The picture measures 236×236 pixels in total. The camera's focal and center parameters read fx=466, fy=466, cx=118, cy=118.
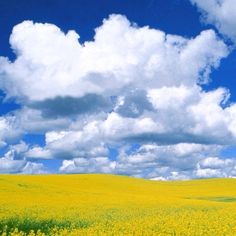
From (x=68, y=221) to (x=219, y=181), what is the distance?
6573cm

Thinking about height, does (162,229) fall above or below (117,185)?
below

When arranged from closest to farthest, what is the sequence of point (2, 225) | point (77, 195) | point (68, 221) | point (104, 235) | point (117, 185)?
point (104, 235) → point (2, 225) → point (68, 221) → point (77, 195) → point (117, 185)

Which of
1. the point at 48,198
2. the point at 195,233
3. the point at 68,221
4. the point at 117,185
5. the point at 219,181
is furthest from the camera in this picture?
the point at 219,181

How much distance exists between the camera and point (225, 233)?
53.3 ft

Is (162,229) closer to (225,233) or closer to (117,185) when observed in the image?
(225,233)

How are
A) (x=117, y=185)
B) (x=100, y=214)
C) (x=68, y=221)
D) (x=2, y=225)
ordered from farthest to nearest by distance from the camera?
(x=117, y=185), (x=100, y=214), (x=68, y=221), (x=2, y=225)

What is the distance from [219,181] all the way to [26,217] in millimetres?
66121

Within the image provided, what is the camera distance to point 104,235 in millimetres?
13750

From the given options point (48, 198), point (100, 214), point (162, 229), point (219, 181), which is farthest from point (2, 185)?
point (219, 181)

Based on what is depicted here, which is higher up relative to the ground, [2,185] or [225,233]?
[2,185]

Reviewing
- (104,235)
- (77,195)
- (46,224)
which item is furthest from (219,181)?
(104,235)

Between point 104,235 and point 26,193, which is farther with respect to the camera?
point 26,193

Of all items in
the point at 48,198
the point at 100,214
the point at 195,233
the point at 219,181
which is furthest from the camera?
the point at 219,181

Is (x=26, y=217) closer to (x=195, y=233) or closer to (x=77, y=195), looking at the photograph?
(x=195, y=233)
